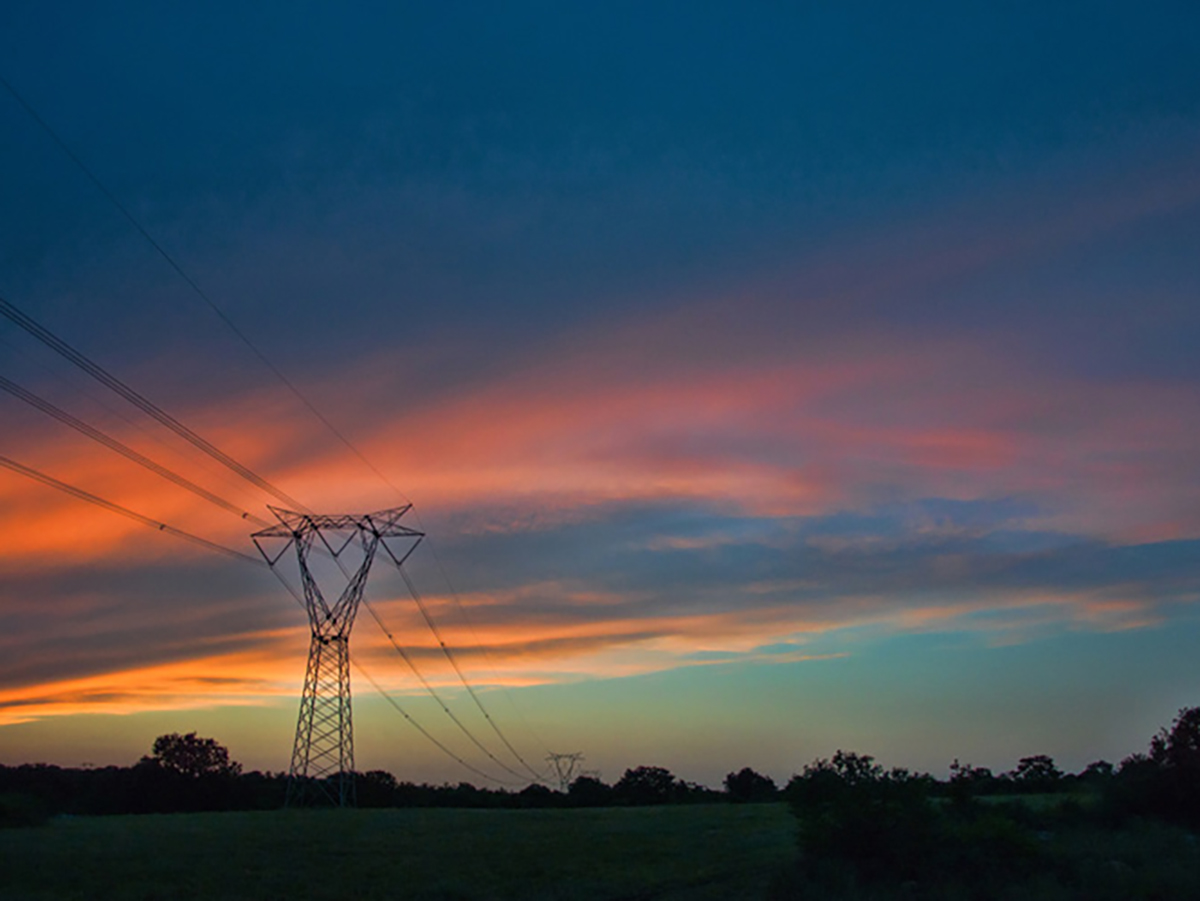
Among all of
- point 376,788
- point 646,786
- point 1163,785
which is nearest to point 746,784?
point 646,786

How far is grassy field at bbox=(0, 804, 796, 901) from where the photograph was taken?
33500 mm

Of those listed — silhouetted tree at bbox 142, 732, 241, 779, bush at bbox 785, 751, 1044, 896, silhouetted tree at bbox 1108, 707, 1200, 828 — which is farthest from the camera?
silhouetted tree at bbox 142, 732, 241, 779

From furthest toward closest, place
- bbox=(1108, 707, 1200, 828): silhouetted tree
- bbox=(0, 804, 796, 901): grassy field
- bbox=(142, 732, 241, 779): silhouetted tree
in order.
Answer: bbox=(142, 732, 241, 779): silhouetted tree
bbox=(1108, 707, 1200, 828): silhouetted tree
bbox=(0, 804, 796, 901): grassy field

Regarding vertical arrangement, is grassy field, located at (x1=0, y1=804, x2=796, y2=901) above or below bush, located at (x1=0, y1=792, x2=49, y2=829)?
below

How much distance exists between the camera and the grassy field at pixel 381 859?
33.5 metres

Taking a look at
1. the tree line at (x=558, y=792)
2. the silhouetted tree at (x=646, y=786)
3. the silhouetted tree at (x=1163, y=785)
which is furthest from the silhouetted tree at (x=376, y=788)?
the silhouetted tree at (x=1163, y=785)

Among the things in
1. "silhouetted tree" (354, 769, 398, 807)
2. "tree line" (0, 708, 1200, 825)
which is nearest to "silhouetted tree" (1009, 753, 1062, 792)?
"tree line" (0, 708, 1200, 825)

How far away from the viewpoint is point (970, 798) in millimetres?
51406

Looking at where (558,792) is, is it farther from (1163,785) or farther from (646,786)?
(1163,785)

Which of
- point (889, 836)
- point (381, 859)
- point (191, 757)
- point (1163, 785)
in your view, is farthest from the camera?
point (191, 757)

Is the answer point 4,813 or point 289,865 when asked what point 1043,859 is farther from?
point 4,813

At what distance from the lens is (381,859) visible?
139ft

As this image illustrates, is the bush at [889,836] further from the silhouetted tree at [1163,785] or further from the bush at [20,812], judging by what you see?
→ the bush at [20,812]

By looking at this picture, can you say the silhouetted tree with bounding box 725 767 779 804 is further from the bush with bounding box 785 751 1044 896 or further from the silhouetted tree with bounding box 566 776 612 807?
the bush with bounding box 785 751 1044 896
